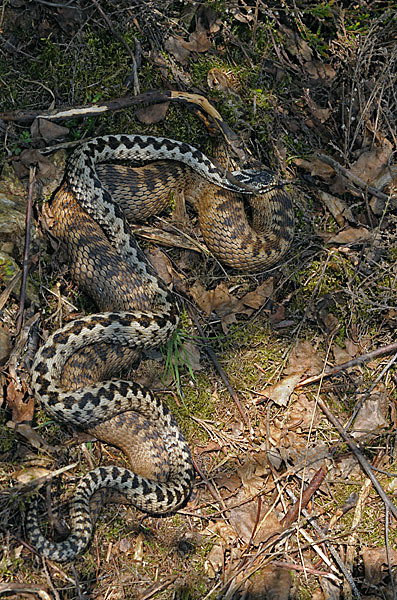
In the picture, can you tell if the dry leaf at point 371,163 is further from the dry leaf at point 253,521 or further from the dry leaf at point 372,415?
the dry leaf at point 253,521

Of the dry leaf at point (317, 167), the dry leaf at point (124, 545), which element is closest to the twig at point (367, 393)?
the dry leaf at point (317, 167)

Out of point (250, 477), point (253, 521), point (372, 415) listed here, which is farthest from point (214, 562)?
point (372, 415)

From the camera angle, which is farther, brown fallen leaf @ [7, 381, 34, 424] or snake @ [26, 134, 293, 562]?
snake @ [26, 134, 293, 562]

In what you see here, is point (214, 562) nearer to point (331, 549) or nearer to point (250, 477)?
point (250, 477)

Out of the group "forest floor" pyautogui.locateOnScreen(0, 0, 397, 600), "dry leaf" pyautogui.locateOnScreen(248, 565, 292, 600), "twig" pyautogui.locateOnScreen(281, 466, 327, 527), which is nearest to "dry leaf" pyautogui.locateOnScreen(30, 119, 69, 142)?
"forest floor" pyautogui.locateOnScreen(0, 0, 397, 600)

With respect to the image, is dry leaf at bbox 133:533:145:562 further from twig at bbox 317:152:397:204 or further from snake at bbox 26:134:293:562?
twig at bbox 317:152:397:204

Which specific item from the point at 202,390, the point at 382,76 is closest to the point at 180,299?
the point at 202,390
